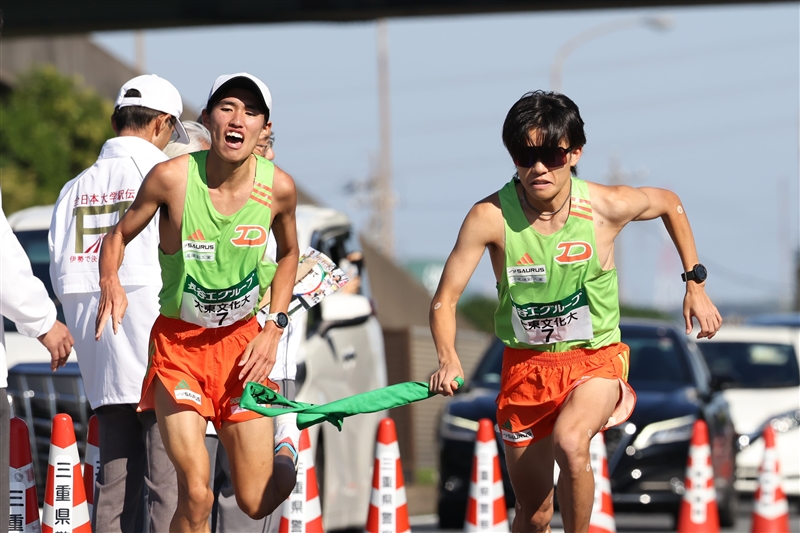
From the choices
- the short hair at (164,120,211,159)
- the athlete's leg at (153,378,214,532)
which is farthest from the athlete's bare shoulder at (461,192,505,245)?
the short hair at (164,120,211,159)

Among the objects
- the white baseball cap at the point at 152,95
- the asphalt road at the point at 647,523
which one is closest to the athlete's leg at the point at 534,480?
the white baseball cap at the point at 152,95

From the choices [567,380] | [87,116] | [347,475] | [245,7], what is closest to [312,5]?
[245,7]

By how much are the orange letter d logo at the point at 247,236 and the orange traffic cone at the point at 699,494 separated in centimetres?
541

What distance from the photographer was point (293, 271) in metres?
6.19

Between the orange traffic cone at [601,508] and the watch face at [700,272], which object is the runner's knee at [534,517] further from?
the orange traffic cone at [601,508]

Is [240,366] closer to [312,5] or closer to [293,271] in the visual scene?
[293,271]

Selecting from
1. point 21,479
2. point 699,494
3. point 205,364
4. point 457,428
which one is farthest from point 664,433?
point 205,364

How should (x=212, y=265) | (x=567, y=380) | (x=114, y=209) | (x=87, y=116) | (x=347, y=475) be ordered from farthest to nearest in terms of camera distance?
(x=87, y=116), (x=347, y=475), (x=114, y=209), (x=567, y=380), (x=212, y=265)

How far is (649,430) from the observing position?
1163 cm

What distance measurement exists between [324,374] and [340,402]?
12.7 feet

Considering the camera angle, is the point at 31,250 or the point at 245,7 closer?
the point at 31,250

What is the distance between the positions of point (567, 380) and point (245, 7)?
27.8ft

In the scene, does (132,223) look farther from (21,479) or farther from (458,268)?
(21,479)

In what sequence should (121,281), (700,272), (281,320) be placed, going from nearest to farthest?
(281,320) < (700,272) < (121,281)
